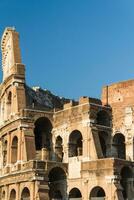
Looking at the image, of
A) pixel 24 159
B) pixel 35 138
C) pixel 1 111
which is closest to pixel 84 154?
pixel 24 159

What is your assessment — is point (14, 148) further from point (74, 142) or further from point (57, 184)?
point (74, 142)

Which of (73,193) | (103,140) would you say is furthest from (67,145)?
(73,193)

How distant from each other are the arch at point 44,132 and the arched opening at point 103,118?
448 cm

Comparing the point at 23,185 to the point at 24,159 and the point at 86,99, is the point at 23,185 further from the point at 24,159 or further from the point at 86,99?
the point at 86,99

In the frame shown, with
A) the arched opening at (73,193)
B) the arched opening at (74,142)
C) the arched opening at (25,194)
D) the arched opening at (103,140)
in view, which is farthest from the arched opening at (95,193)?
the arched opening at (25,194)

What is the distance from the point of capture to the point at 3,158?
44.2m

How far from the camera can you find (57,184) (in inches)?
1548

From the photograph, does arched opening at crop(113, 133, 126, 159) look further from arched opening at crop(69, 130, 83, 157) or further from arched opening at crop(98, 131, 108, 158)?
arched opening at crop(69, 130, 83, 157)

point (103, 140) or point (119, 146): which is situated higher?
point (103, 140)

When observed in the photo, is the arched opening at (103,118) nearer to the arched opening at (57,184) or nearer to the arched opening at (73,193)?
the arched opening at (57,184)

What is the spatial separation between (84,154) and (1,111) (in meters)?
12.0

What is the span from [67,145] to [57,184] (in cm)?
317

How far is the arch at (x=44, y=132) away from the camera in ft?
139

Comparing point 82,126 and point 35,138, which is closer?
point 82,126
